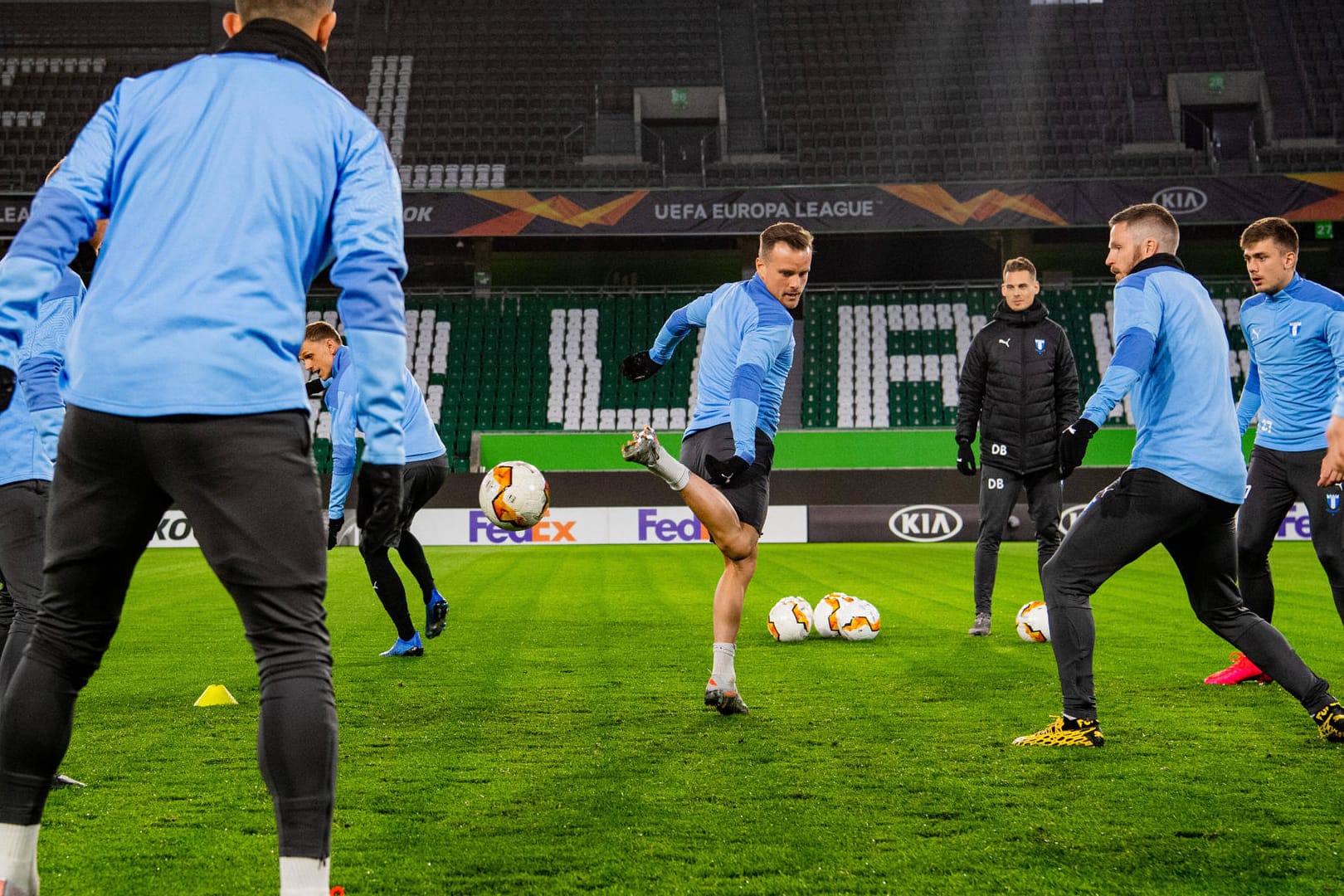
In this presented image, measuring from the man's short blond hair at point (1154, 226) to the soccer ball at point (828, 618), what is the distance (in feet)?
13.0

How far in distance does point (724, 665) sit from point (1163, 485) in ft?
6.67

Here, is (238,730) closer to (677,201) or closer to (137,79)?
(137,79)

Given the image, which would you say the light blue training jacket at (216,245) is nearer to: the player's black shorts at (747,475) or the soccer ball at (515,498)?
the player's black shorts at (747,475)

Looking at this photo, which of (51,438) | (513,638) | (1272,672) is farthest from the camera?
(513,638)

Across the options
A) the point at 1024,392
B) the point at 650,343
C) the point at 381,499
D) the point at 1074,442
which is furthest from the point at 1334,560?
the point at 650,343

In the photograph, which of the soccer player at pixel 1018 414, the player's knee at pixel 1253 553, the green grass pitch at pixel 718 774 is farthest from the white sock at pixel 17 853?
the soccer player at pixel 1018 414

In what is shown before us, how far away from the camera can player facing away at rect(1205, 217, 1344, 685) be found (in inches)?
215

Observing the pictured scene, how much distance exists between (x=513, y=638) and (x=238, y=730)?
3241mm

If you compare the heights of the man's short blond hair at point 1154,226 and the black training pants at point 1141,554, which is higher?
the man's short blond hair at point 1154,226

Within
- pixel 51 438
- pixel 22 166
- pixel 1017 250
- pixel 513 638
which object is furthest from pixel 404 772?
pixel 22 166

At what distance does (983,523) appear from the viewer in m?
8.38

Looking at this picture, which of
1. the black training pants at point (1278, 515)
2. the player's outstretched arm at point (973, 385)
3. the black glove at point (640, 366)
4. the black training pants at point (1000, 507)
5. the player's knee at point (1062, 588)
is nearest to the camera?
the player's knee at point (1062, 588)

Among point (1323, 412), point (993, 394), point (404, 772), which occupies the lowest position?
point (404, 772)

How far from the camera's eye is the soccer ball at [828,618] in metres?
7.95
